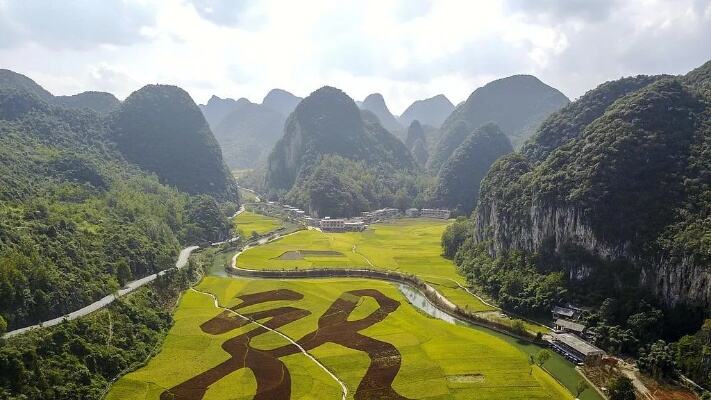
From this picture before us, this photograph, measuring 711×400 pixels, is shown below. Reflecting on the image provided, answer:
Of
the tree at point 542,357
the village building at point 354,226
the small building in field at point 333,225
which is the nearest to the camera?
the tree at point 542,357

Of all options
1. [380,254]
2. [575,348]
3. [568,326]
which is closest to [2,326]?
[575,348]

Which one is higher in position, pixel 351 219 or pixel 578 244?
pixel 578 244

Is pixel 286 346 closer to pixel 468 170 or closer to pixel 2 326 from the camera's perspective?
pixel 2 326

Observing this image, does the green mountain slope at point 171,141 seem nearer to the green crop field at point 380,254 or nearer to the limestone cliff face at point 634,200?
the green crop field at point 380,254

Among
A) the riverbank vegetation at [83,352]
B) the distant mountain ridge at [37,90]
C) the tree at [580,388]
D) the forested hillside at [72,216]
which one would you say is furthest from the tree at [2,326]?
the distant mountain ridge at [37,90]

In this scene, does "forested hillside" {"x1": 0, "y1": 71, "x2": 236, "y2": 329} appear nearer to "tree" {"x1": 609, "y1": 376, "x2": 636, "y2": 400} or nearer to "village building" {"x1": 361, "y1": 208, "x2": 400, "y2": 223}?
"village building" {"x1": 361, "y1": 208, "x2": 400, "y2": 223}

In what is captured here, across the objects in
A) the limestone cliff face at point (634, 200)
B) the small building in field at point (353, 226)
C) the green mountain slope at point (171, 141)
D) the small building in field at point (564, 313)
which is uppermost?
the green mountain slope at point (171, 141)

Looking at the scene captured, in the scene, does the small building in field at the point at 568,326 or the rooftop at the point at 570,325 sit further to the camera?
the rooftop at the point at 570,325
